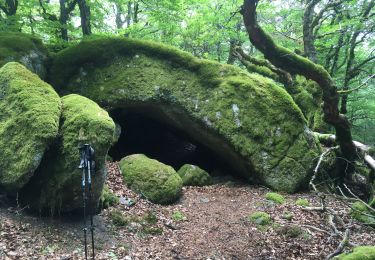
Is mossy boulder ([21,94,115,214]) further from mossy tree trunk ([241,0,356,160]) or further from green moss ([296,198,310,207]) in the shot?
green moss ([296,198,310,207])

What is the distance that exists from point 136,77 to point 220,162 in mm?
3914

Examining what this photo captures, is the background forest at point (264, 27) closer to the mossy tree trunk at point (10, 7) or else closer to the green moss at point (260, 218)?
the mossy tree trunk at point (10, 7)

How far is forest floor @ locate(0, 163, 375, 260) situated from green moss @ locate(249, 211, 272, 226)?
0.13 meters

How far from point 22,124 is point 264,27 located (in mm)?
13147

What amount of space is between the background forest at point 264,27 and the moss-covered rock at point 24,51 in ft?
A: 5.43

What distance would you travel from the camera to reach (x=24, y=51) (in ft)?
30.0

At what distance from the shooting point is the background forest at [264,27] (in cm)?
1247

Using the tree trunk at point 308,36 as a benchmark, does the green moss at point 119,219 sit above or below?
below

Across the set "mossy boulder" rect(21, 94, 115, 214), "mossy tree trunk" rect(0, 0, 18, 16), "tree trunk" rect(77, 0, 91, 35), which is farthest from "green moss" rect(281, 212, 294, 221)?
"mossy tree trunk" rect(0, 0, 18, 16)

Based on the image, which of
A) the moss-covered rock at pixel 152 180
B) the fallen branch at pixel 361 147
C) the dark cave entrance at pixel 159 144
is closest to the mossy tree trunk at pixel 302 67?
the fallen branch at pixel 361 147

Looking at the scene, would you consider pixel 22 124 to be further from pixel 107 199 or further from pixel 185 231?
pixel 185 231

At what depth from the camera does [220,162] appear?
37.4 feet

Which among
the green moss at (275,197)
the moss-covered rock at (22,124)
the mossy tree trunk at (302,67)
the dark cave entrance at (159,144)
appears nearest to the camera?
the moss-covered rock at (22,124)

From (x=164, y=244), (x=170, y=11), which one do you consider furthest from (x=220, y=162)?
(x=170, y=11)
